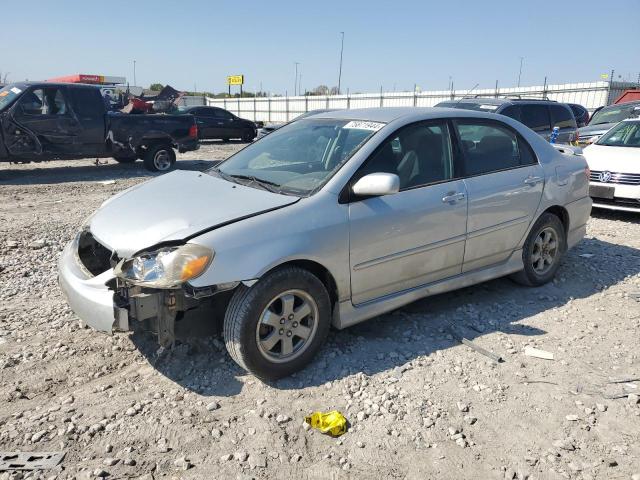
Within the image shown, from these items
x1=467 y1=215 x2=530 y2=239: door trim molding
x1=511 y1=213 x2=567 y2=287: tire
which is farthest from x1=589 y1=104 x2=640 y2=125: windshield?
x1=467 y1=215 x2=530 y2=239: door trim molding

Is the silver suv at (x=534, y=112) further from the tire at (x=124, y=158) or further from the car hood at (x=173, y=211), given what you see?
the car hood at (x=173, y=211)

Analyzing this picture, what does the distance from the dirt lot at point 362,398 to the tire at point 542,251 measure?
0.21 metres

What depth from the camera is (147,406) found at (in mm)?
3090

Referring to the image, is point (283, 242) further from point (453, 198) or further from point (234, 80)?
point (234, 80)

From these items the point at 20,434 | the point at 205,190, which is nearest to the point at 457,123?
the point at 205,190

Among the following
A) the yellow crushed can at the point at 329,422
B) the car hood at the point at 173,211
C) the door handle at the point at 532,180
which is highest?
the door handle at the point at 532,180

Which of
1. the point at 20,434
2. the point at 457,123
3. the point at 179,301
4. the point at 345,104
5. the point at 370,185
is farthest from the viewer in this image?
the point at 345,104

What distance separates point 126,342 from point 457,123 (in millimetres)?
3082

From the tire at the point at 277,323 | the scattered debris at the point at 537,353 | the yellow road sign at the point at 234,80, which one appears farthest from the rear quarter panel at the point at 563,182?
the yellow road sign at the point at 234,80

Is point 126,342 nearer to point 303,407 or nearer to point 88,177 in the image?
point 303,407

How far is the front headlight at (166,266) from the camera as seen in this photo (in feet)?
9.73

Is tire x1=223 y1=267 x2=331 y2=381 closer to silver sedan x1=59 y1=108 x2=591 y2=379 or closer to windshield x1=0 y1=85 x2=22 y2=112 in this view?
silver sedan x1=59 y1=108 x2=591 y2=379

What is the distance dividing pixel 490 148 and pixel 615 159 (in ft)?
15.0

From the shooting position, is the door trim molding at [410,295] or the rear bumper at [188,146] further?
the rear bumper at [188,146]
